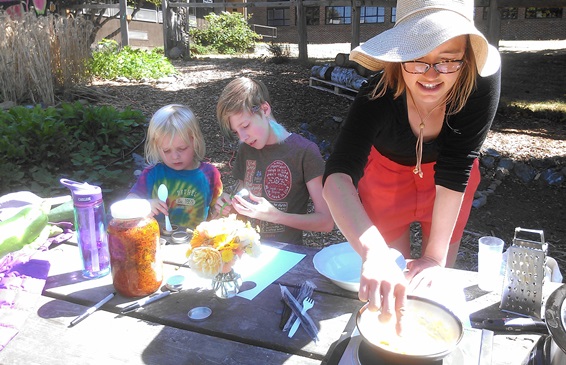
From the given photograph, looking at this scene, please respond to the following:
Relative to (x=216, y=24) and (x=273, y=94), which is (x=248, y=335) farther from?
(x=216, y=24)

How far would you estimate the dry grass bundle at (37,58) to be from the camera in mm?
6262

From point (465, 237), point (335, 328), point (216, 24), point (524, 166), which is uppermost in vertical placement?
point (216, 24)

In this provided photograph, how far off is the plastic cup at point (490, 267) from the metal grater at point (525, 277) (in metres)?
0.14

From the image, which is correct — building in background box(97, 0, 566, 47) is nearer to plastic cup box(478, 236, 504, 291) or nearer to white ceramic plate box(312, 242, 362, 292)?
white ceramic plate box(312, 242, 362, 292)

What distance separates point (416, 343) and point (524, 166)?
14.2 ft

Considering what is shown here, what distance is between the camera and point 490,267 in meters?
1.61

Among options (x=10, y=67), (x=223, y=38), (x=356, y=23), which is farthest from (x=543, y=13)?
(x=10, y=67)

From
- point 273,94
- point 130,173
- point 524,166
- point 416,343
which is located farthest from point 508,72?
point 416,343

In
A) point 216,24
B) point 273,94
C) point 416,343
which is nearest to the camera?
point 416,343

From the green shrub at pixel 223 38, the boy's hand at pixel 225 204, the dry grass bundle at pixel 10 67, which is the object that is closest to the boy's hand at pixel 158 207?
the boy's hand at pixel 225 204

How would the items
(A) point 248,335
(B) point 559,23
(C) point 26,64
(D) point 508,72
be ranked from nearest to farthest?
(A) point 248,335 < (C) point 26,64 < (D) point 508,72 < (B) point 559,23

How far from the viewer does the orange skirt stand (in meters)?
2.03

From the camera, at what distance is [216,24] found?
17.1 m

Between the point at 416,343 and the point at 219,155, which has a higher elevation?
the point at 416,343
